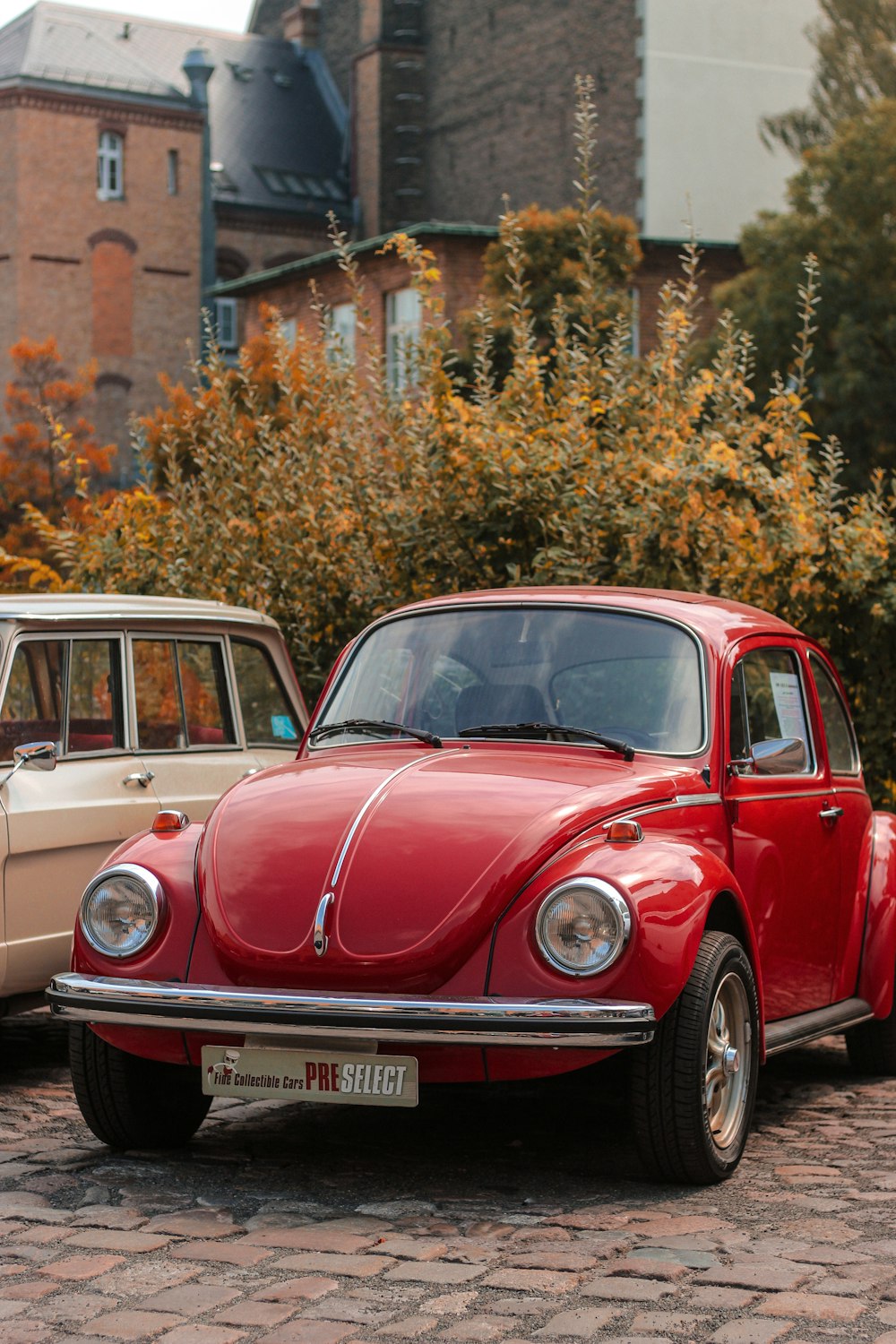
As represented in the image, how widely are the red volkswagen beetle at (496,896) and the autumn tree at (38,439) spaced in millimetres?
39120

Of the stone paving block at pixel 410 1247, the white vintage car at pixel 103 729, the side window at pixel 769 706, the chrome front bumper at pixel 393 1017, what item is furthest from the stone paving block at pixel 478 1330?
the white vintage car at pixel 103 729

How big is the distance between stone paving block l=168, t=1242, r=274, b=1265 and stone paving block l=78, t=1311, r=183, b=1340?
0.41m

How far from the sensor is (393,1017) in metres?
4.96

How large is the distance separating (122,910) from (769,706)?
2.62 meters

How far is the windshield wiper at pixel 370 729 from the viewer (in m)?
6.20

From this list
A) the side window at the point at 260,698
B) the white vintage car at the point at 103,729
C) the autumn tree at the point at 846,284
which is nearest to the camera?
the white vintage car at the point at 103,729

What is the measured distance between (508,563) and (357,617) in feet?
3.75

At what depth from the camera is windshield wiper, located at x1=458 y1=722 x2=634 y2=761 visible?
6004 millimetres

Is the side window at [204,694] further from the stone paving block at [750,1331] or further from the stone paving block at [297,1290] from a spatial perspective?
the stone paving block at [750,1331]

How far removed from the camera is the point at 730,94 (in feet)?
174

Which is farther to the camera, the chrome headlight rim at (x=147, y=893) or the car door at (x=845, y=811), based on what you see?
the car door at (x=845, y=811)

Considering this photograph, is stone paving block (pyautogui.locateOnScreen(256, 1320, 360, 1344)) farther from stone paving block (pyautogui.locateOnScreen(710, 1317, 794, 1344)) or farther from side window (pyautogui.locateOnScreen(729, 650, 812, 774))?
side window (pyautogui.locateOnScreen(729, 650, 812, 774))

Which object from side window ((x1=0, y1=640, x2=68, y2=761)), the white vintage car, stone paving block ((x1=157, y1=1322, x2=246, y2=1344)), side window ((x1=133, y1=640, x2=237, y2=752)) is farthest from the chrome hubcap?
side window ((x1=133, y1=640, x2=237, y2=752))

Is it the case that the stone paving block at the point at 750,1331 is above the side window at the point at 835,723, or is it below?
below
